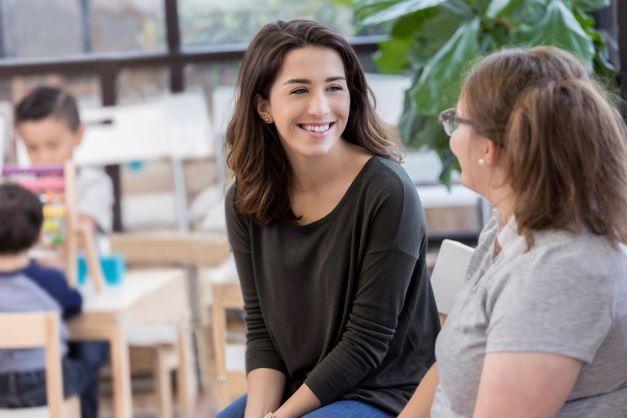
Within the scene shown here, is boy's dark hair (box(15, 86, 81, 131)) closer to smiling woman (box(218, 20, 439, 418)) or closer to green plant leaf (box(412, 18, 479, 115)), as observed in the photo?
green plant leaf (box(412, 18, 479, 115))

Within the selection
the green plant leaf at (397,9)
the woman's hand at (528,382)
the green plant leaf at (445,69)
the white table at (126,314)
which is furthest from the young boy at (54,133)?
the woman's hand at (528,382)

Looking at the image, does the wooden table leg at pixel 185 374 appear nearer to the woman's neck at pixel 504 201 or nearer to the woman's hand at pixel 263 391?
the woman's hand at pixel 263 391

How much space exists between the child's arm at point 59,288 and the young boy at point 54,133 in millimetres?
563

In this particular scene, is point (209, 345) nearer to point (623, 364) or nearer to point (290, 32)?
point (290, 32)

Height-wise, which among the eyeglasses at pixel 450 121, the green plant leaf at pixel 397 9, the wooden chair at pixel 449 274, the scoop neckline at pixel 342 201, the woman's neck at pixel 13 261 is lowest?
the woman's neck at pixel 13 261

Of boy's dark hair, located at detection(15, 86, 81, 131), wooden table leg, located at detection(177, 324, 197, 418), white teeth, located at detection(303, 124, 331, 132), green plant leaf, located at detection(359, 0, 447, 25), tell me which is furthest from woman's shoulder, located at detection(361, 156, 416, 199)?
boy's dark hair, located at detection(15, 86, 81, 131)

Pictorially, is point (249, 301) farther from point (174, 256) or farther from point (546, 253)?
point (174, 256)

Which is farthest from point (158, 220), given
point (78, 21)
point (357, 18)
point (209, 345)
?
point (357, 18)

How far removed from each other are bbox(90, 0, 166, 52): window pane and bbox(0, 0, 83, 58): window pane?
76 mm

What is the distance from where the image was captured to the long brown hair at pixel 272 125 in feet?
5.66

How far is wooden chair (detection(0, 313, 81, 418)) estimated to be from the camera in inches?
102

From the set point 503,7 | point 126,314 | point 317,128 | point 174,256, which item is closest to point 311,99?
point 317,128

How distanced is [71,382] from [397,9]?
4.75ft

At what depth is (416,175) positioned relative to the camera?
13.0ft
